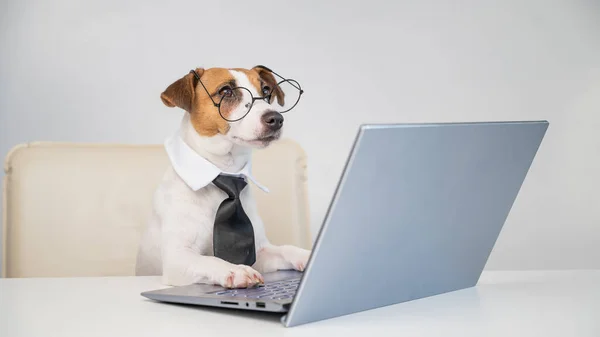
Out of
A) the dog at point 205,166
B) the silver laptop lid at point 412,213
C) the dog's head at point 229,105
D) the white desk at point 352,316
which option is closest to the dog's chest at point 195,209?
the dog at point 205,166

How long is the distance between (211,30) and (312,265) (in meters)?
2.45

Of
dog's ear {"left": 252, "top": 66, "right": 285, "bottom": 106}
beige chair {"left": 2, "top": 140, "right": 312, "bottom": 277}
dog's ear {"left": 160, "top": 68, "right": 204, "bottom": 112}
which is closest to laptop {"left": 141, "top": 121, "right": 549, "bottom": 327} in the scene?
dog's ear {"left": 160, "top": 68, "right": 204, "bottom": 112}

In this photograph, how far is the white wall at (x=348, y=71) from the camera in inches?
110

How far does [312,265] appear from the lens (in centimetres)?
63

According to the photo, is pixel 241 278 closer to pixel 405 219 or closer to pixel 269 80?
pixel 405 219

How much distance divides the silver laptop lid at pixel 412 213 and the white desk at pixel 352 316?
0.09 feet

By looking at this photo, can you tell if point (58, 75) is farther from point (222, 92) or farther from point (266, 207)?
point (222, 92)

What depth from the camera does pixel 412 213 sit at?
76 cm

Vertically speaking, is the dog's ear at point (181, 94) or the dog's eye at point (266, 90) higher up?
the dog's eye at point (266, 90)

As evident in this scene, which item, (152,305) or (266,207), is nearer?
(152,305)

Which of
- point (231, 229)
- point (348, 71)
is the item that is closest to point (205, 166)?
point (231, 229)

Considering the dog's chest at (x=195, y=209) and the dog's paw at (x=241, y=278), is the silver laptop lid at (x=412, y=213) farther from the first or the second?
the dog's chest at (x=195, y=209)

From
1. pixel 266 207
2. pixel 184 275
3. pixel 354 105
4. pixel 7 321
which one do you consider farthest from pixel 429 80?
pixel 7 321

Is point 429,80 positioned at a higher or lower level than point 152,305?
higher
